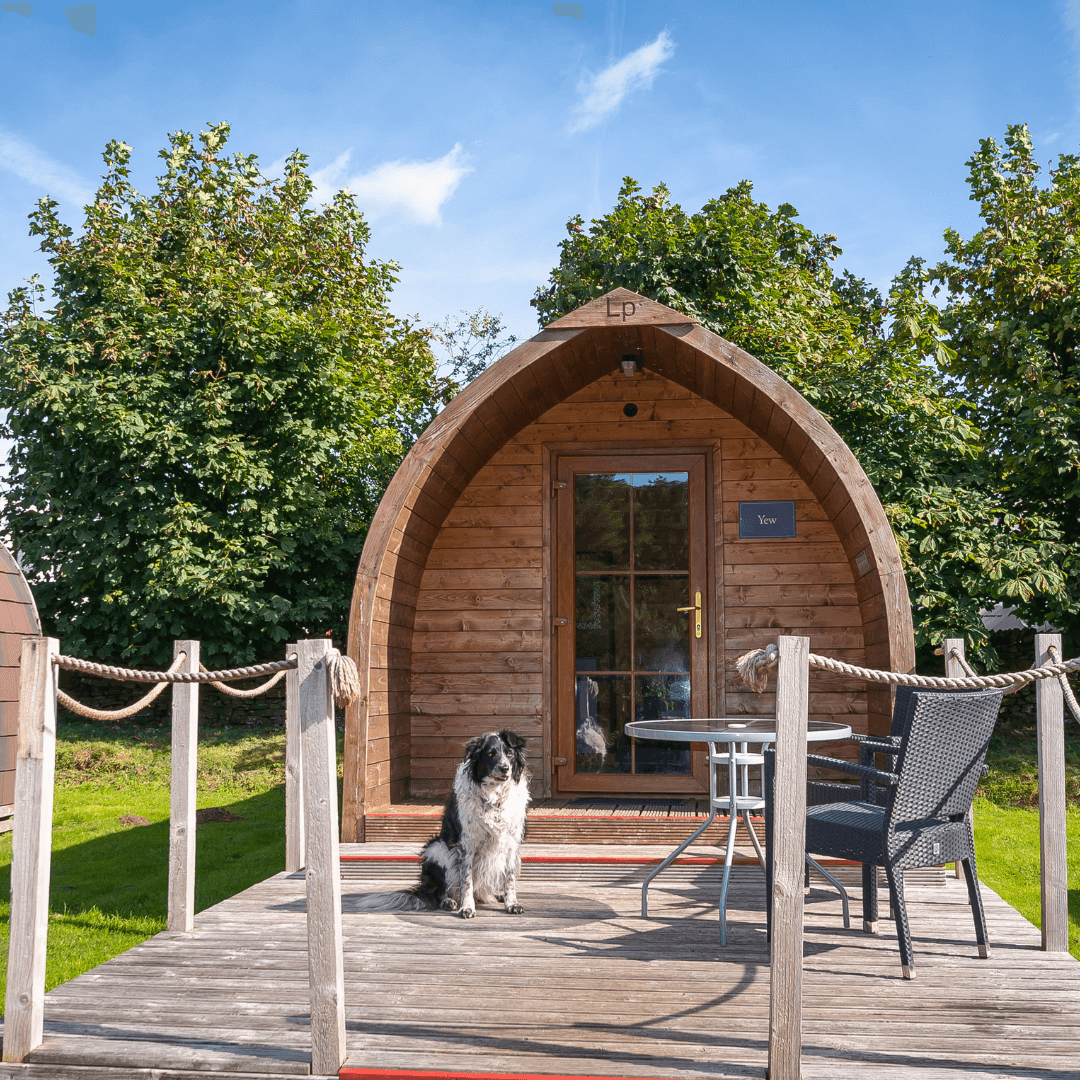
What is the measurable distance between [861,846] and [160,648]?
8.93m

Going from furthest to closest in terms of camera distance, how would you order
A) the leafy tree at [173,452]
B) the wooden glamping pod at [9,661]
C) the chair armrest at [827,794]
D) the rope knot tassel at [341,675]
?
1. the leafy tree at [173,452]
2. the wooden glamping pod at [9,661]
3. the chair armrest at [827,794]
4. the rope knot tassel at [341,675]

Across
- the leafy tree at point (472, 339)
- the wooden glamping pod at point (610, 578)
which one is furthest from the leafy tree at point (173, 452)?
the leafy tree at point (472, 339)

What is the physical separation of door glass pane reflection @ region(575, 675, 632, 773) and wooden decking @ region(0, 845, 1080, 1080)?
5.94 feet

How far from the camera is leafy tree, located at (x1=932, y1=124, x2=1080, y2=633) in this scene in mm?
8617

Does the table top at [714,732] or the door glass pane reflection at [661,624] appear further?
the door glass pane reflection at [661,624]

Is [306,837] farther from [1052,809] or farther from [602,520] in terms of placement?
[602,520]

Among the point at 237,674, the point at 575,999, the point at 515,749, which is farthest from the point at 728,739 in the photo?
the point at 237,674

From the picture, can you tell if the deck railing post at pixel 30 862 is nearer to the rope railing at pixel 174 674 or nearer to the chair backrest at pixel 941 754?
the rope railing at pixel 174 674

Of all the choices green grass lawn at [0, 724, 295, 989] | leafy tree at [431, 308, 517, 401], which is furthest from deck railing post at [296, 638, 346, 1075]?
leafy tree at [431, 308, 517, 401]

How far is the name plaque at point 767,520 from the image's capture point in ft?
19.2

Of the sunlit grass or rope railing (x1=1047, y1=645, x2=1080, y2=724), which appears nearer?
rope railing (x1=1047, y1=645, x2=1080, y2=724)

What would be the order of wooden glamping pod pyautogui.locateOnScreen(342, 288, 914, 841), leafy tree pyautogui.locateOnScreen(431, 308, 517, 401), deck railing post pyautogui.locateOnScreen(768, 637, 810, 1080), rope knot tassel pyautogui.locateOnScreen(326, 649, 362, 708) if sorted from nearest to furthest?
deck railing post pyautogui.locateOnScreen(768, 637, 810, 1080) → rope knot tassel pyautogui.locateOnScreen(326, 649, 362, 708) → wooden glamping pod pyautogui.locateOnScreen(342, 288, 914, 841) → leafy tree pyautogui.locateOnScreen(431, 308, 517, 401)

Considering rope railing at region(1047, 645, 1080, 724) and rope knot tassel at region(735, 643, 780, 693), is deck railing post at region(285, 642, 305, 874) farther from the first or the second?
rope railing at region(1047, 645, 1080, 724)

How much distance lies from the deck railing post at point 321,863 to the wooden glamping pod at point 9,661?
4.71 metres
